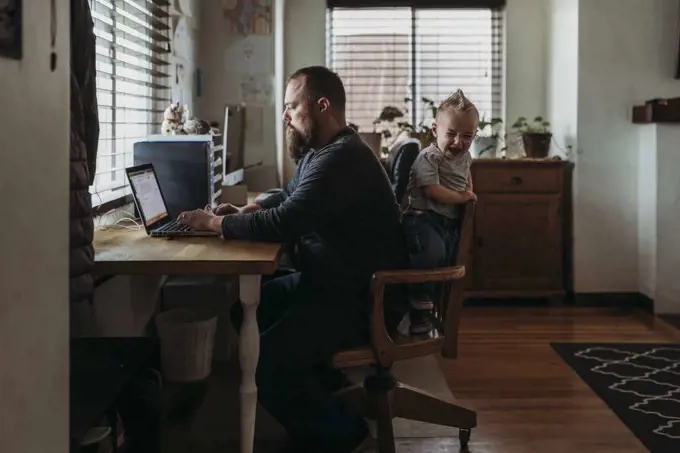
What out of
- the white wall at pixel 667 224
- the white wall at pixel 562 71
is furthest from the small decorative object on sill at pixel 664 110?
the white wall at pixel 562 71

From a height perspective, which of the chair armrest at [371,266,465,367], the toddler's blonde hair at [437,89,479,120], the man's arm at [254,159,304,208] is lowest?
the chair armrest at [371,266,465,367]

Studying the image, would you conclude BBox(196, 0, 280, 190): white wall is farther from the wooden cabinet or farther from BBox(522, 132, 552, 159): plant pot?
BBox(522, 132, 552, 159): plant pot

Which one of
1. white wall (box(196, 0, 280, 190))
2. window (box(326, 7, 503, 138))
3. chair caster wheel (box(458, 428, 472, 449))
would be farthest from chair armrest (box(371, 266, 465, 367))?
window (box(326, 7, 503, 138))

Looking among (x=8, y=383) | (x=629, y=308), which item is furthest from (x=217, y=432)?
(x=629, y=308)

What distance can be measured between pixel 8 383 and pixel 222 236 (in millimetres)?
1156

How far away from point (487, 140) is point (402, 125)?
0.63m

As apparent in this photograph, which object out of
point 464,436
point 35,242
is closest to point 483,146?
point 464,436

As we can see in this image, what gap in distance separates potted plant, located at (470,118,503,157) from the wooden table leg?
3.14m

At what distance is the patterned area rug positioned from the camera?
2537mm

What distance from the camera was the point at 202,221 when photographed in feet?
7.14

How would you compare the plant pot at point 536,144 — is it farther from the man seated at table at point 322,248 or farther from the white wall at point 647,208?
the man seated at table at point 322,248

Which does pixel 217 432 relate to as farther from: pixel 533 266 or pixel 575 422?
pixel 533 266

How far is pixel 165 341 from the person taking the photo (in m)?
2.47

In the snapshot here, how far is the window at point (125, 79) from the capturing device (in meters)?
2.65
